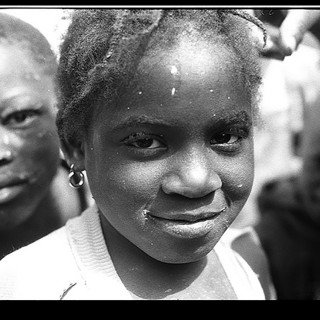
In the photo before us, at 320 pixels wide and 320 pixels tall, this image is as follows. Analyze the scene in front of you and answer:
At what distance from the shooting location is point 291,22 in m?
0.88

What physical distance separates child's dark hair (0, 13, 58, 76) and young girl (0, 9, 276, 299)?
40mm

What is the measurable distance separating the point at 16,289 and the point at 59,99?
27 cm

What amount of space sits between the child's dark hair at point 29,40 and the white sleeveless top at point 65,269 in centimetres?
24

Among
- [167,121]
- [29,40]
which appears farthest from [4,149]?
[167,121]

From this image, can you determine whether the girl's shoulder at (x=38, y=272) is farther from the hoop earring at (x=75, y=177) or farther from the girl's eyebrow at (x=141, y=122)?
the girl's eyebrow at (x=141, y=122)

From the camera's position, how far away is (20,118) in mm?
850

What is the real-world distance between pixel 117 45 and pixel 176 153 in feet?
0.50

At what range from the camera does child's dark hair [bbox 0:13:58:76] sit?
2.71 feet

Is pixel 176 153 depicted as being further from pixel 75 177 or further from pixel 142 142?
pixel 75 177

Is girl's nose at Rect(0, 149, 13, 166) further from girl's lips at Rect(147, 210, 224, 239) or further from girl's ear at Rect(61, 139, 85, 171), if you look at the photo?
girl's lips at Rect(147, 210, 224, 239)

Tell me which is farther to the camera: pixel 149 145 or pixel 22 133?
pixel 22 133

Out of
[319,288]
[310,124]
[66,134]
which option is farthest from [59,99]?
[319,288]

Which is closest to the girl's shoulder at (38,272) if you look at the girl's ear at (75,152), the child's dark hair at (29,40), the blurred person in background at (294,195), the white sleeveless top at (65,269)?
the white sleeveless top at (65,269)

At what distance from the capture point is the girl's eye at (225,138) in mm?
754
